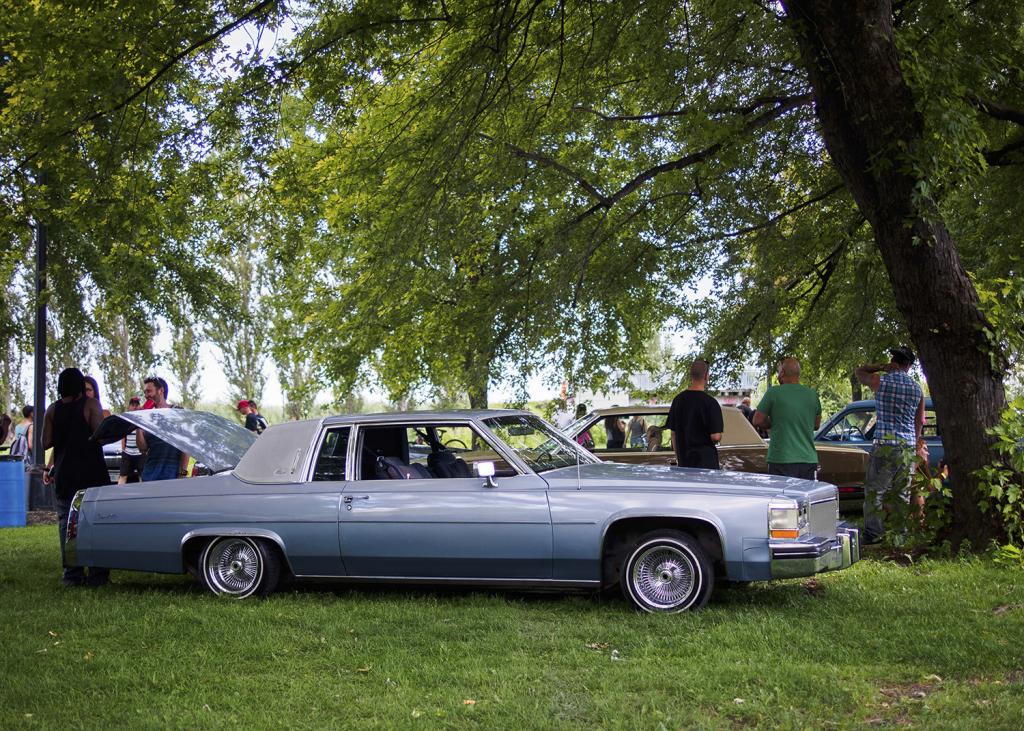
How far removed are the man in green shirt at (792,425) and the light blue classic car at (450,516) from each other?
2.31 metres

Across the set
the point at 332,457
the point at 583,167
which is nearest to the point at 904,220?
the point at 332,457

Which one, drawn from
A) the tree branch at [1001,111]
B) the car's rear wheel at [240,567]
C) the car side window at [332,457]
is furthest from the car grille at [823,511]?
the tree branch at [1001,111]

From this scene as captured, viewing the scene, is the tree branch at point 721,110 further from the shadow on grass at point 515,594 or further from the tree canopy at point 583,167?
the shadow on grass at point 515,594

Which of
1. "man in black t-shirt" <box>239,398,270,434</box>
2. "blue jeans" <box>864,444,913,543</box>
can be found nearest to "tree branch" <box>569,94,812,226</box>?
"blue jeans" <box>864,444,913,543</box>

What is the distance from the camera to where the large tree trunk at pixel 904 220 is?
9.31 meters

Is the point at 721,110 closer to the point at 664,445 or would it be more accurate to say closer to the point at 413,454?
the point at 664,445

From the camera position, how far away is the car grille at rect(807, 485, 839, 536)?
734 centimetres

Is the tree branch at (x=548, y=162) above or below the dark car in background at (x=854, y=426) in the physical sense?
above

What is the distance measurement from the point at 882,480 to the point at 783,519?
3.64m

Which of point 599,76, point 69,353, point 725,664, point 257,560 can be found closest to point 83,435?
point 257,560

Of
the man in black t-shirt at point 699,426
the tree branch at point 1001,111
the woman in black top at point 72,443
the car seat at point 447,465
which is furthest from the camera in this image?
the tree branch at point 1001,111

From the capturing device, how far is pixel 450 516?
7.66 m

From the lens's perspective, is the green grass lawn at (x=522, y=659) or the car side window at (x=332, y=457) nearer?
the green grass lawn at (x=522, y=659)

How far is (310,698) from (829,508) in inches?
159
